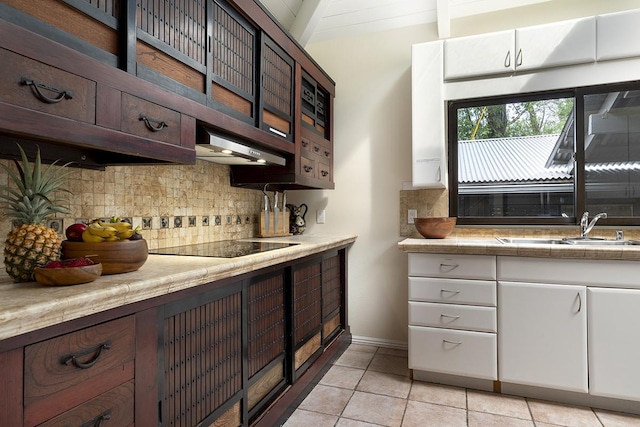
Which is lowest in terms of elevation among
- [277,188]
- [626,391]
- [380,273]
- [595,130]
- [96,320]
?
[626,391]

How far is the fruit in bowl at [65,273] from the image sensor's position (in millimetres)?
957

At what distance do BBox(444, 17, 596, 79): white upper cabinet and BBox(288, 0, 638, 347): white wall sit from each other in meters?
0.36

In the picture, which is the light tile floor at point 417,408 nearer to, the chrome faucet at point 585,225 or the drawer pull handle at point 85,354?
the chrome faucet at point 585,225

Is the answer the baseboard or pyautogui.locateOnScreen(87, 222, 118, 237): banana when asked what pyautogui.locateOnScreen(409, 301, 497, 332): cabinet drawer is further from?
pyautogui.locateOnScreen(87, 222, 118, 237): banana

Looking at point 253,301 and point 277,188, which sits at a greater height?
point 277,188

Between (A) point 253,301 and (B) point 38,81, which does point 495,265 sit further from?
(B) point 38,81

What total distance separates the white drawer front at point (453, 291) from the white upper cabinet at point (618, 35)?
1.68 m

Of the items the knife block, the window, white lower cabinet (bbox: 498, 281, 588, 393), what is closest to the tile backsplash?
the knife block

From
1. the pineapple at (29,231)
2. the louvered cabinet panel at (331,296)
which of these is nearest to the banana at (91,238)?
the pineapple at (29,231)

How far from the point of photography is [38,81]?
950mm

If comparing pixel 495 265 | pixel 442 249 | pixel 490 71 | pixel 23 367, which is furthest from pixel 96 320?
pixel 490 71

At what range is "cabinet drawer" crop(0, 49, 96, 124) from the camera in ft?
2.90

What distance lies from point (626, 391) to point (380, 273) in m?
1.68

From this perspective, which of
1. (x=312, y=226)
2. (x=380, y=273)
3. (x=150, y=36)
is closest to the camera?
(x=150, y=36)
